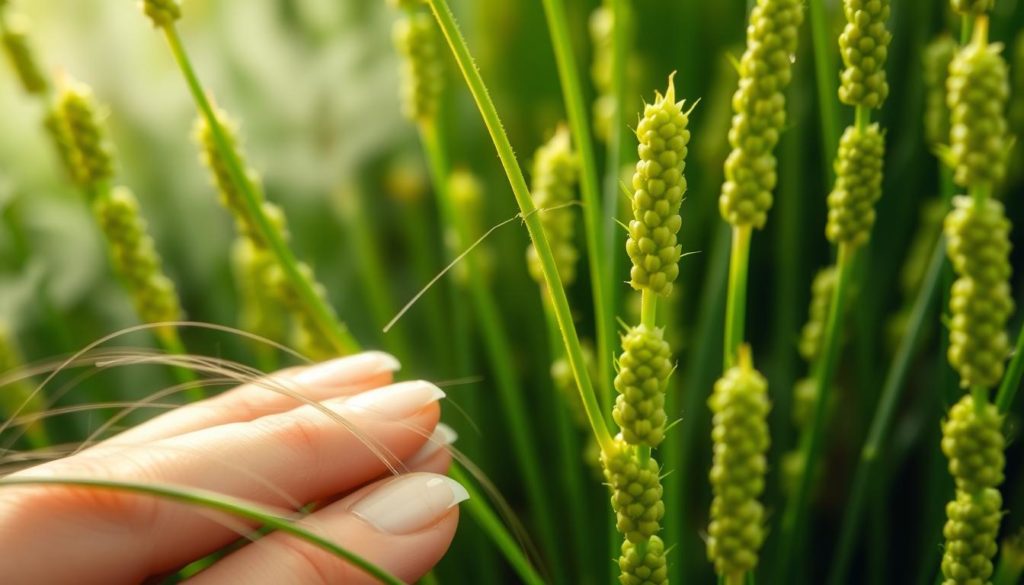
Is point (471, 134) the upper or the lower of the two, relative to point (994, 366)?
upper

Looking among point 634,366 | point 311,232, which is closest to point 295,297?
point 634,366

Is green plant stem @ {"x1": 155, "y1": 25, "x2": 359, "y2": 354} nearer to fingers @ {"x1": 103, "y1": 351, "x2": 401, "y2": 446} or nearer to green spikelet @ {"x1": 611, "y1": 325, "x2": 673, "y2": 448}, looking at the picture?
fingers @ {"x1": 103, "y1": 351, "x2": 401, "y2": 446}

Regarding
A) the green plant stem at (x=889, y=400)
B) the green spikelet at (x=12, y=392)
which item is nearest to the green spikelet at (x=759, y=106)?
the green plant stem at (x=889, y=400)

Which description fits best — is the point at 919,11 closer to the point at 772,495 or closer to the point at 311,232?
the point at 772,495

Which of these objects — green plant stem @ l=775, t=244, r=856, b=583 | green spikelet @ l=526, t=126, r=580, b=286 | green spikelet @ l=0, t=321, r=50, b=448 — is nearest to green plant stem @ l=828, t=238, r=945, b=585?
green plant stem @ l=775, t=244, r=856, b=583

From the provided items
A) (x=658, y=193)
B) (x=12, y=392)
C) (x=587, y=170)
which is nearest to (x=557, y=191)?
(x=587, y=170)

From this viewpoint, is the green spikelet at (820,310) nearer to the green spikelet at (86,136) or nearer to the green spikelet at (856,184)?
the green spikelet at (856,184)

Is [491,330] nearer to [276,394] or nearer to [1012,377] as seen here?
[276,394]
